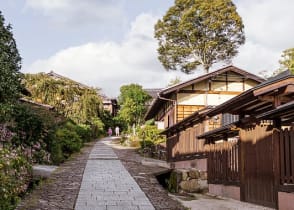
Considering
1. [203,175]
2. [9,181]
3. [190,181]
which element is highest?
[9,181]

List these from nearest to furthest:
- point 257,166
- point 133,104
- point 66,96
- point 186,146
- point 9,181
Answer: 1. point 9,181
2. point 257,166
3. point 186,146
4. point 66,96
5. point 133,104

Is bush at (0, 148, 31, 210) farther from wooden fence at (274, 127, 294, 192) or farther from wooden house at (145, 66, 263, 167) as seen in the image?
wooden house at (145, 66, 263, 167)

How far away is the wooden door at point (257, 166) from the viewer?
338 inches

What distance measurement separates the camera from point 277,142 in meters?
8.10

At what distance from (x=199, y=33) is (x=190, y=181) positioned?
25.5 metres

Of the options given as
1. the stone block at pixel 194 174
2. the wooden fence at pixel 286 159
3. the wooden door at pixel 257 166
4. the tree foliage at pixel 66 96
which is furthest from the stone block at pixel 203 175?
the tree foliage at pixel 66 96

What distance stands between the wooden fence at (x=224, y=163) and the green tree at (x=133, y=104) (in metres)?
30.8

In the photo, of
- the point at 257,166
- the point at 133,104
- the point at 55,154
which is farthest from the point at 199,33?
the point at 257,166

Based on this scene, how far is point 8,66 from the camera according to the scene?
13.3 meters

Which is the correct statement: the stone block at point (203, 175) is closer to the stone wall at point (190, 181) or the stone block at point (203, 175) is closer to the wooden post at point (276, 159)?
the stone wall at point (190, 181)

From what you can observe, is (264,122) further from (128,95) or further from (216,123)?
(128,95)

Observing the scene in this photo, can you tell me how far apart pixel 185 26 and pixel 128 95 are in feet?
34.7

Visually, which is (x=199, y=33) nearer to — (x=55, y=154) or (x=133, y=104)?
(x=133, y=104)

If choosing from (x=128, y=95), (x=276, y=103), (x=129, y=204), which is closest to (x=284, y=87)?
(x=276, y=103)
